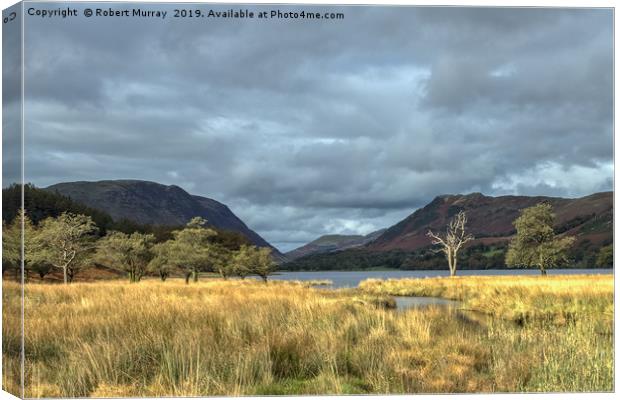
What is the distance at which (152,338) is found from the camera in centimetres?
834

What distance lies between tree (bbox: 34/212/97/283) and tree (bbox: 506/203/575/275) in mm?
32620

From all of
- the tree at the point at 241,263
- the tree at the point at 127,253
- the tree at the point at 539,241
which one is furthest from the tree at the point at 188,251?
the tree at the point at 539,241

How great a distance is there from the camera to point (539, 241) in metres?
47.9

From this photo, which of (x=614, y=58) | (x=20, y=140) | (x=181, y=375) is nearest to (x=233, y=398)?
(x=181, y=375)

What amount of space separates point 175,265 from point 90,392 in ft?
104

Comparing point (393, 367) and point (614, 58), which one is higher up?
point (614, 58)

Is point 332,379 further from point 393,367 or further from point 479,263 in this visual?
point 479,263

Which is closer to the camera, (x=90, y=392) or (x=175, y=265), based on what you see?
(x=90, y=392)

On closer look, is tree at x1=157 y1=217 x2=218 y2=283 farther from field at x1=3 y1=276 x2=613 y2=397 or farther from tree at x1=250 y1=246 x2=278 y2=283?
field at x1=3 y1=276 x2=613 y2=397

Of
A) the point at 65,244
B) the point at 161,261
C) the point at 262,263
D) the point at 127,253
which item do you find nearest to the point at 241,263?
the point at 262,263

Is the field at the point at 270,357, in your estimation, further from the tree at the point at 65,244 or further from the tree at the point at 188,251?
the tree at the point at 188,251

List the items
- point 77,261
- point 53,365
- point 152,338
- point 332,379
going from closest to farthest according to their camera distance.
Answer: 1. point 332,379
2. point 53,365
3. point 152,338
4. point 77,261

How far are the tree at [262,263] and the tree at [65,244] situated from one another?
1504cm

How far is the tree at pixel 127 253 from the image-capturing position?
123 feet
